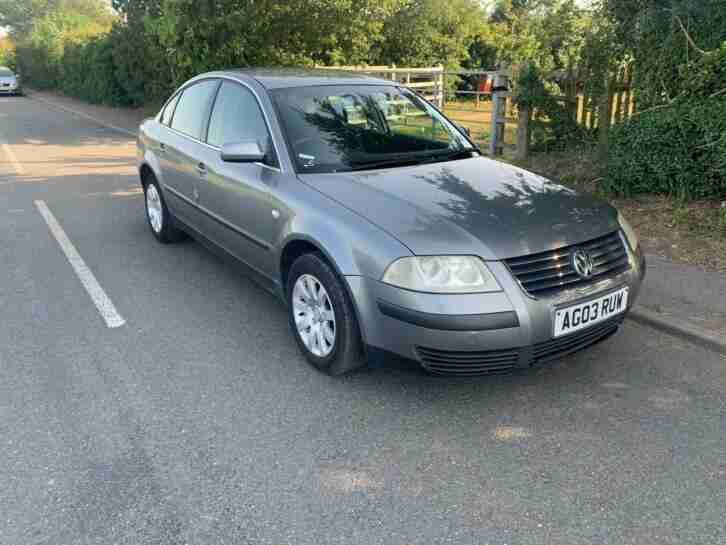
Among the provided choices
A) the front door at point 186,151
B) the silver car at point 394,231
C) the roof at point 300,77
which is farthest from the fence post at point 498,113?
the front door at point 186,151

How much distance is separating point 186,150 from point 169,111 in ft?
3.30

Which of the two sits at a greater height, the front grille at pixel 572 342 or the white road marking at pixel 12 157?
the front grille at pixel 572 342

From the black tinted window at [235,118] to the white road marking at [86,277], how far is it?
147 cm

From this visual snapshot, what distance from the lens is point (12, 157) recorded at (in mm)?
13461

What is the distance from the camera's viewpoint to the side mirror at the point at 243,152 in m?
4.16

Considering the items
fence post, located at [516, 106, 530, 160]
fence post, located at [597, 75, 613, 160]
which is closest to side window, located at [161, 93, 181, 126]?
fence post, located at [597, 75, 613, 160]

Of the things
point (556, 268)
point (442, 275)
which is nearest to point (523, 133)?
point (556, 268)

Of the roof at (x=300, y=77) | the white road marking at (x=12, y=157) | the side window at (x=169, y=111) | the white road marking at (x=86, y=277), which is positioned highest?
the roof at (x=300, y=77)

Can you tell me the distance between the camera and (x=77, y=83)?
101 ft

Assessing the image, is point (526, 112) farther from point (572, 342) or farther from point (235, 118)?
Answer: point (572, 342)

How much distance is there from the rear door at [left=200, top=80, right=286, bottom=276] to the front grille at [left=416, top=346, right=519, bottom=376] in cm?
131

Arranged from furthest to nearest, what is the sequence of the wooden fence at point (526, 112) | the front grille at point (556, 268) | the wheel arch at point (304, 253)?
the wooden fence at point (526, 112), the wheel arch at point (304, 253), the front grille at point (556, 268)

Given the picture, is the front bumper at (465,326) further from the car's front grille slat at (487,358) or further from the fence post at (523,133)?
the fence post at (523,133)

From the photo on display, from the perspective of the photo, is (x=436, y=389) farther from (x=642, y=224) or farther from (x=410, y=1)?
(x=410, y=1)
